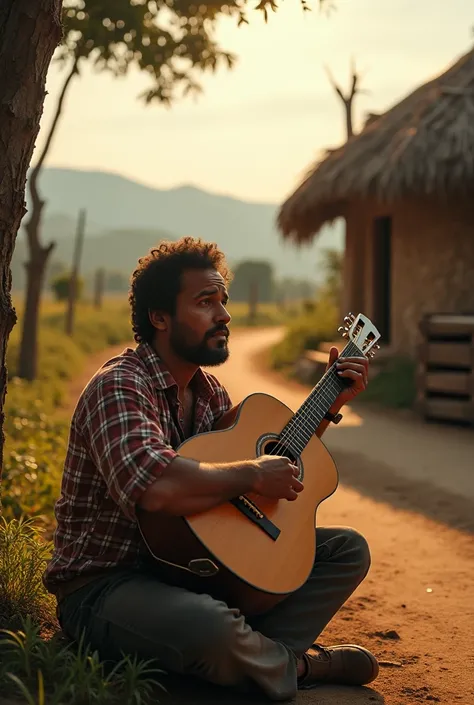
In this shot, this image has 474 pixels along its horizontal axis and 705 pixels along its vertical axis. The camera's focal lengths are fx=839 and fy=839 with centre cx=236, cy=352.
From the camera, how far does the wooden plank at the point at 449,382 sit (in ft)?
27.8

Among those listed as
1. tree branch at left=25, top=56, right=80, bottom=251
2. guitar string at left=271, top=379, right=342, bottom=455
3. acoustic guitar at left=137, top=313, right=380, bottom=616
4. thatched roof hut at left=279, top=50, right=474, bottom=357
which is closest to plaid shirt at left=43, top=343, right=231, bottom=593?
acoustic guitar at left=137, top=313, right=380, bottom=616

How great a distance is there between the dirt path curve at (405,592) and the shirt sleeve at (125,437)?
0.65 m

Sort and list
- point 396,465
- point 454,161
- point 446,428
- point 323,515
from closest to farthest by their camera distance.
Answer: point 323,515 → point 396,465 → point 446,428 → point 454,161

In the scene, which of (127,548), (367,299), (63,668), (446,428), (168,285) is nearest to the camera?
(63,668)

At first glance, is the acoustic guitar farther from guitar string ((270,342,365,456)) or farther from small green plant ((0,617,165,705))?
small green plant ((0,617,165,705))

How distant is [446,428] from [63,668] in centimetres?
673

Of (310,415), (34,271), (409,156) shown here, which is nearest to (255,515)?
(310,415)

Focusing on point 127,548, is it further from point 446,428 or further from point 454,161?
point 454,161

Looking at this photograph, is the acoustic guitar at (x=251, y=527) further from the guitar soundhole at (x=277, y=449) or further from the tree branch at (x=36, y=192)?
the tree branch at (x=36, y=192)

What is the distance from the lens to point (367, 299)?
41.8ft

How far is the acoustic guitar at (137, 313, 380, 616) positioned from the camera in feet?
8.02

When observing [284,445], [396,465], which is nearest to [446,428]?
[396,465]

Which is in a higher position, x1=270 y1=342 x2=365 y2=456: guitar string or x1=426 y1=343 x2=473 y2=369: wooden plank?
x1=270 y1=342 x2=365 y2=456: guitar string

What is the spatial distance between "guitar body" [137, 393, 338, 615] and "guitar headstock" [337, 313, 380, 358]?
590 millimetres
